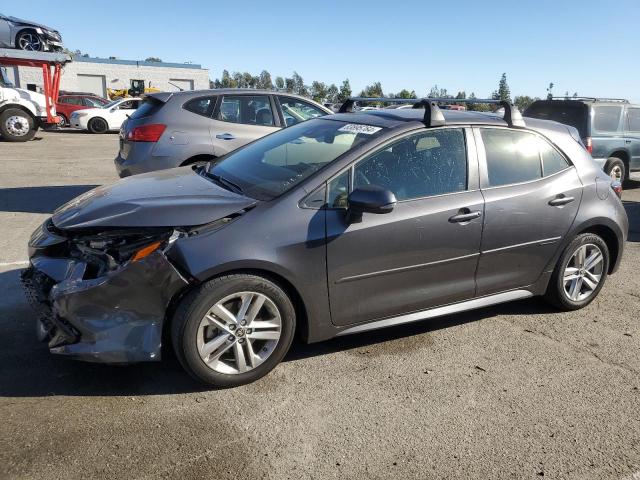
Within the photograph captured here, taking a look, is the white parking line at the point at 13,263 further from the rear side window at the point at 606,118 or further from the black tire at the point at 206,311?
the rear side window at the point at 606,118

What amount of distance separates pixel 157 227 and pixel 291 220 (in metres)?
0.78

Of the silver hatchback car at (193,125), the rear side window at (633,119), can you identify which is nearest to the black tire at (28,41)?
the silver hatchback car at (193,125)

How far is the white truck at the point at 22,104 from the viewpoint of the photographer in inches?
637

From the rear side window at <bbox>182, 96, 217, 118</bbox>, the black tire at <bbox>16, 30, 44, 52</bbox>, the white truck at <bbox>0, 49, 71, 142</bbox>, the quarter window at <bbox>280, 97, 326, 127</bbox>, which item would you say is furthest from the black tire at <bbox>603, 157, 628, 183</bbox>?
the black tire at <bbox>16, 30, 44, 52</bbox>

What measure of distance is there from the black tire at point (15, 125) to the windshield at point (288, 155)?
1497 centimetres

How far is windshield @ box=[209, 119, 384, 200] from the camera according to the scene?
357cm

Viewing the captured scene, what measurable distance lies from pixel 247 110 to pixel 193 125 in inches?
32.6

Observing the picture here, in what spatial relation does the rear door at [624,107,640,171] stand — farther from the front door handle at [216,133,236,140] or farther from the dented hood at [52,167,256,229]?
the dented hood at [52,167,256,229]

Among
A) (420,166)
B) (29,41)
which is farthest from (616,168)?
(29,41)

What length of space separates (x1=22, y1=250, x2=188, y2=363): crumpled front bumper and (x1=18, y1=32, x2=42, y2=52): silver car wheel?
55.7 feet

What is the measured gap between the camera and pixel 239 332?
3189mm

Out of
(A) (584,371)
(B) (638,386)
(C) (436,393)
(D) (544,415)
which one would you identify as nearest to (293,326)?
(C) (436,393)

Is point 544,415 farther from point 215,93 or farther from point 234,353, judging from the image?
point 215,93

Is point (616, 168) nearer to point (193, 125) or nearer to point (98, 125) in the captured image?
point (193, 125)
